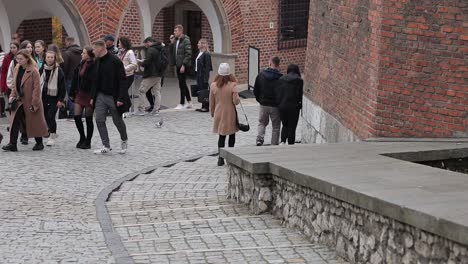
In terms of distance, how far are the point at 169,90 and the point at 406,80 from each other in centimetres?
1547

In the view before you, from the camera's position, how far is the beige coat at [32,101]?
48.4ft

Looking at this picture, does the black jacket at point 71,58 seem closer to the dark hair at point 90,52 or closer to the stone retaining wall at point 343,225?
the dark hair at point 90,52

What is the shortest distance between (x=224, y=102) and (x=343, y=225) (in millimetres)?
6211

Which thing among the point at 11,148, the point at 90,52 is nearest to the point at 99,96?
the point at 90,52

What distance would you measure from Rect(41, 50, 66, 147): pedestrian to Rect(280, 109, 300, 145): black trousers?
3.25 m

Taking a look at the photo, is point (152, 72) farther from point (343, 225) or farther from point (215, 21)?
point (343, 225)

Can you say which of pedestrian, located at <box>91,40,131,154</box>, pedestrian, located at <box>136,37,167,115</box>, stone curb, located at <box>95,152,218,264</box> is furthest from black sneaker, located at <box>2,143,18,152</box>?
pedestrian, located at <box>136,37,167,115</box>

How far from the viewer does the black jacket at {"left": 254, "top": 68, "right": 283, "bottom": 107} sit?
48.7 feet

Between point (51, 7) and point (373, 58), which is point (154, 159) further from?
point (51, 7)

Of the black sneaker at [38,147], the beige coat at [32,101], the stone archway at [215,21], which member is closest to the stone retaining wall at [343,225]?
the beige coat at [32,101]

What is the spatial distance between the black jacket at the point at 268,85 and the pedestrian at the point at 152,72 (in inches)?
190

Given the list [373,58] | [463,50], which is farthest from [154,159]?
[463,50]

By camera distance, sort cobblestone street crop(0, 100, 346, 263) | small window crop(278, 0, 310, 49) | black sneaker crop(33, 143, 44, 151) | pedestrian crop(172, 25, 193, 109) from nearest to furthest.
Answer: cobblestone street crop(0, 100, 346, 263)
black sneaker crop(33, 143, 44, 151)
pedestrian crop(172, 25, 193, 109)
small window crop(278, 0, 310, 49)

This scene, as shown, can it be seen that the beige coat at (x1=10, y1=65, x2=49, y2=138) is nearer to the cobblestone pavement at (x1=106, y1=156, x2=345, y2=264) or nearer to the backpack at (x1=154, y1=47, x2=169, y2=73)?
the cobblestone pavement at (x1=106, y1=156, x2=345, y2=264)
